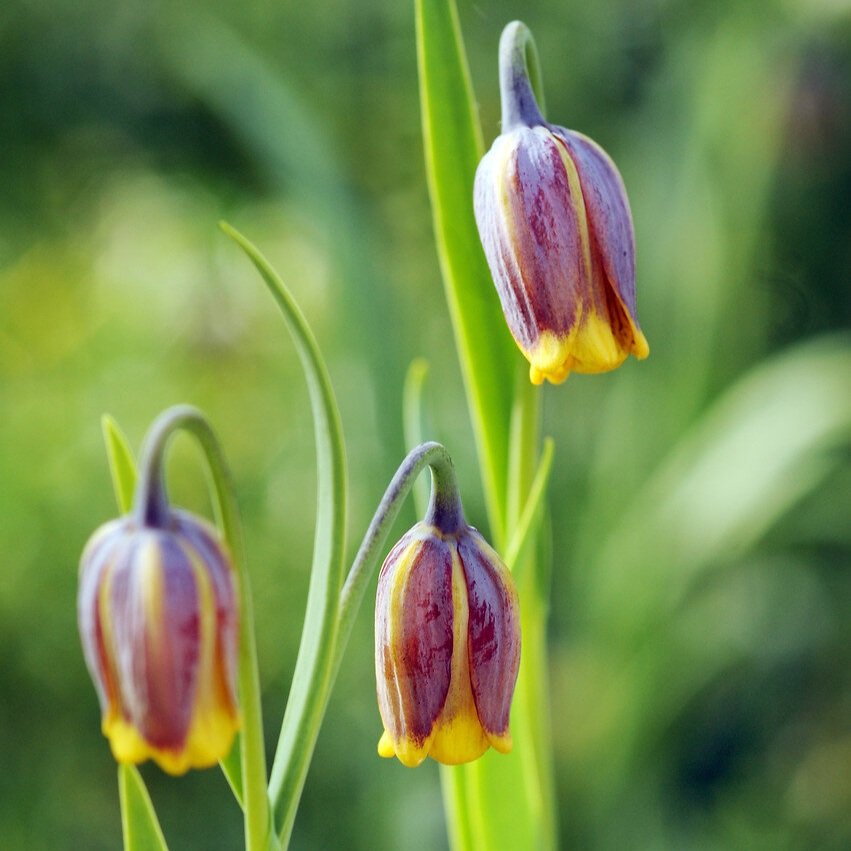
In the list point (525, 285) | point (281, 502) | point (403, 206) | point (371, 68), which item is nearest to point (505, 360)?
point (525, 285)

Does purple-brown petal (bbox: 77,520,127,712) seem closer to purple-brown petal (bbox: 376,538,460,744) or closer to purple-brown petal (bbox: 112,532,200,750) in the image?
purple-brown petal (bbox: 112,532,200,750)

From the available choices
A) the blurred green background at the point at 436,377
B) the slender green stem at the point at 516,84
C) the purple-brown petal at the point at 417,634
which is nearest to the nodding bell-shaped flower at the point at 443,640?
the purple-brown petal at the point at 417,634

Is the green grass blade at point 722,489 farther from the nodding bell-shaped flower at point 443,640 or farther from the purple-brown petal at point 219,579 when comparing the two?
the purple-brown petal at point 219,579

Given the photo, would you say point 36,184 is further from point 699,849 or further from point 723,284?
point 699,849

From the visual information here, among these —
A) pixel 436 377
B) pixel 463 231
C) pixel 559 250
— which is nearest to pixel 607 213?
pixel 559 250

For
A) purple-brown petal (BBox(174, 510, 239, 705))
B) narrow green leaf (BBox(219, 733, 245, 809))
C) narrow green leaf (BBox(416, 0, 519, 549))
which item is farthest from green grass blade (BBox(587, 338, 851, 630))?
purple-brown petal (BBox(174, 510, 239, 705))

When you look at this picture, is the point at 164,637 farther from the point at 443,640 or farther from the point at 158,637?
the point at 443,640

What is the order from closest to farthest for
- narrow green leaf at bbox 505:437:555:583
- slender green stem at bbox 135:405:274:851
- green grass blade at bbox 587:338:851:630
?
slender green stem at bbox 135:405:274:851
narrow green leaf at bbox 505:437:555:583
green grass blade at bbox 587:338:851:630
